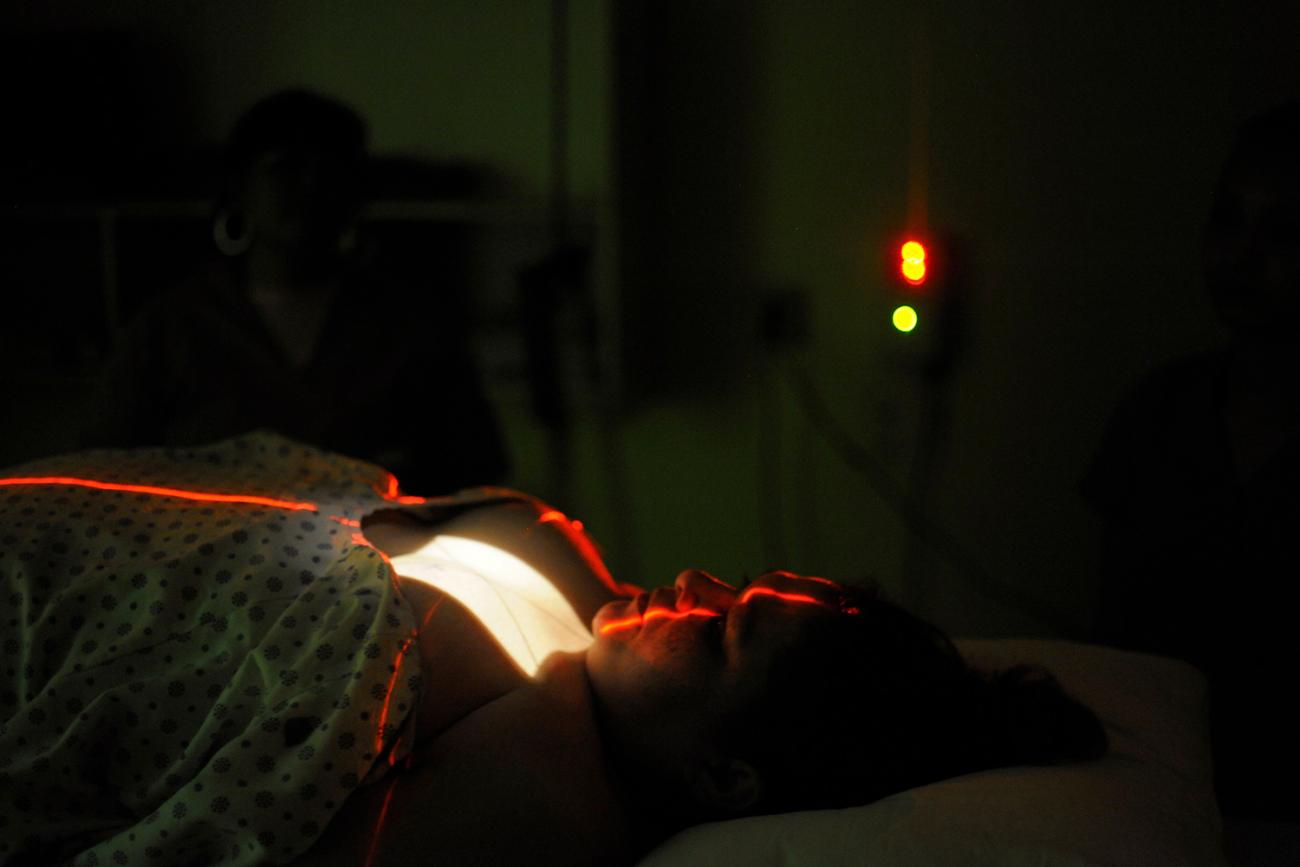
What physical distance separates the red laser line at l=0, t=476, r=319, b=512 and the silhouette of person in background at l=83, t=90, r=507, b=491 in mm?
495

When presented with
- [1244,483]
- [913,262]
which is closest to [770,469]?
[913,262]

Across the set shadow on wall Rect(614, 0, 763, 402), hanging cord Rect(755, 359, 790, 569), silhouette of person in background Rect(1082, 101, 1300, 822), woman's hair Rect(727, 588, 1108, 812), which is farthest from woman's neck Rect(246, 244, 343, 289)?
silhouette of person in background Rect(1082, 101, 1300, 822)

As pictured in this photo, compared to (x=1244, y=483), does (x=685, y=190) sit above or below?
above

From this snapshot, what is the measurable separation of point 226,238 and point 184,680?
1033 millimetres

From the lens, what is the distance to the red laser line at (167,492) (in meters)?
1.15

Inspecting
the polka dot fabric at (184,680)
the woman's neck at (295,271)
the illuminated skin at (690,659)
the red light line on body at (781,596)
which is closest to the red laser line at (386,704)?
the polka dot fabric at (184,680)

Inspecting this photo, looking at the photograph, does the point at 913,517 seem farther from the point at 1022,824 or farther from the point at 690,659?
the point at 1022,824

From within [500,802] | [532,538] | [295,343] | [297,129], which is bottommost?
[500,802]

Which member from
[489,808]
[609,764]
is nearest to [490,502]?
[609,764]

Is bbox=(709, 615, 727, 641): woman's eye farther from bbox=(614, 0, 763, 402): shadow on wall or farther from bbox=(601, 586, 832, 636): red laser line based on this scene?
bbox=(614, 0, 763, 402): shadow on wall

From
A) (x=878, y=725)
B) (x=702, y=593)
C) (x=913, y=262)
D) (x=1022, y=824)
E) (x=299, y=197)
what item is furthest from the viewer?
Result: (x=299, y=197)

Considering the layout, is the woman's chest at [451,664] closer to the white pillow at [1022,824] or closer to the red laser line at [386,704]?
the red laser line at [386,704]

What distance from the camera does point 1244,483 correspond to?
4.57 ft

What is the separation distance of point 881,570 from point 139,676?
3.51 feet
